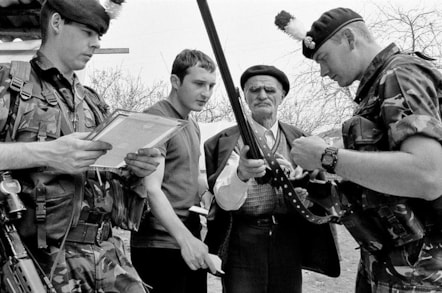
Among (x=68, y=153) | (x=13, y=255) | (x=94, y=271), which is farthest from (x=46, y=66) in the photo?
(x=94, y=271)

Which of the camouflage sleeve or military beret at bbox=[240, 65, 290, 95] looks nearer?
the camouflage sleeve

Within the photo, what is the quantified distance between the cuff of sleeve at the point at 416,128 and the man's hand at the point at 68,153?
120 cm

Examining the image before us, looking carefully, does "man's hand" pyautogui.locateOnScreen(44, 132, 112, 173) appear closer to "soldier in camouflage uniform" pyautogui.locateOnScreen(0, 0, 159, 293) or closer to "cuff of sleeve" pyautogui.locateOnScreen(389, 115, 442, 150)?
"soldier in camouflage uniform" pyautogui.locateOnScreen(0, 0, 159, 293)

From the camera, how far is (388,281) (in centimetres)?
207

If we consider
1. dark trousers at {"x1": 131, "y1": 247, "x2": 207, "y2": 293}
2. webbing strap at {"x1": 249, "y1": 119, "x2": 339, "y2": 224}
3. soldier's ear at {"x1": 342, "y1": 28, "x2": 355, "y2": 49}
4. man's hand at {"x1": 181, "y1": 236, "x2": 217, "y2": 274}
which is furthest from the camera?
dark trousers at {"x1": 131, "y1": 247, "x2": 207, "y2": 293}

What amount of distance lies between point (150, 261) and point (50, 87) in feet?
4.49

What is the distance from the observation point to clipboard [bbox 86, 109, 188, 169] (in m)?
1.76

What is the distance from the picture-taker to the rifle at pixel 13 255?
5.83 feet

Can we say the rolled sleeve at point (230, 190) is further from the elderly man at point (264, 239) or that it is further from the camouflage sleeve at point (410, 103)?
the camouflage sleeve at point (410, 103)

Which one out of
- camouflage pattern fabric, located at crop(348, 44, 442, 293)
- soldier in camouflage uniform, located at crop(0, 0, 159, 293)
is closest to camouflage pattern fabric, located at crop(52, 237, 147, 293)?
soldier in camouflage uniform, located at crop(0, 0, 159, 293)

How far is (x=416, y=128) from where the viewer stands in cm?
181

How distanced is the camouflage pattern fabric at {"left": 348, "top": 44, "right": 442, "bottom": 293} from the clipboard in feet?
2.77

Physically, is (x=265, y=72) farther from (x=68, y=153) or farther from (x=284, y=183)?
(x=68, y=153)

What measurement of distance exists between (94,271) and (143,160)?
0.53 meters
